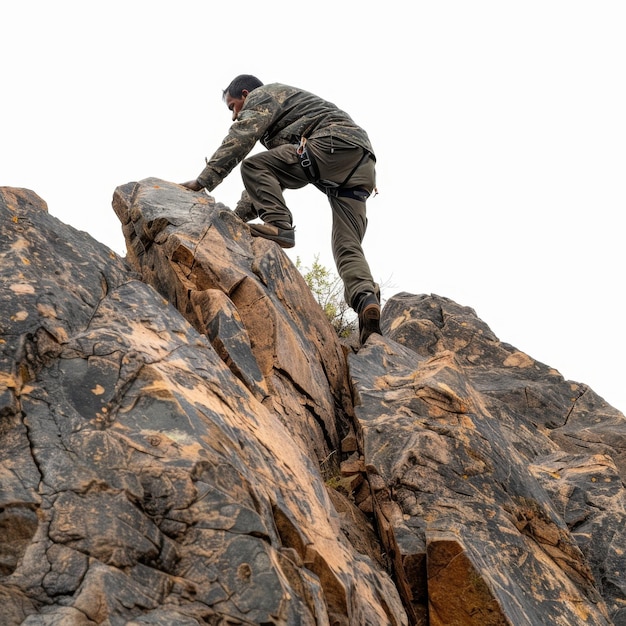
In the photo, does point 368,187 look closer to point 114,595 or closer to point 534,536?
point 534,536

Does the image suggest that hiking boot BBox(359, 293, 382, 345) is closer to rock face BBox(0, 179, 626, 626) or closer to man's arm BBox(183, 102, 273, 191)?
rock face BBox(0, 179, 626, 626)

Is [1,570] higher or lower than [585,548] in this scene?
lower

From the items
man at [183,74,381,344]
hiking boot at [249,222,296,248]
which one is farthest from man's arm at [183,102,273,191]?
hiking boot at [249,222,296,248]

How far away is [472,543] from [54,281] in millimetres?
3325

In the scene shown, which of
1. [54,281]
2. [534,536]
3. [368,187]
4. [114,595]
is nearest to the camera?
[114,595]

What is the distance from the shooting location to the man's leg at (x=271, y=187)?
8555mm

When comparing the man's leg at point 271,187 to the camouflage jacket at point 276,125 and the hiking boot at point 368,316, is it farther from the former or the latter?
the hiking boot at point 368,316

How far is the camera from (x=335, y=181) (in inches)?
355

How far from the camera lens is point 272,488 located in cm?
445

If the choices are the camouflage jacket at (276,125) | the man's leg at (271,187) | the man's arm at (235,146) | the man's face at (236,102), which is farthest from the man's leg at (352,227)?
the man's face at (236,102)

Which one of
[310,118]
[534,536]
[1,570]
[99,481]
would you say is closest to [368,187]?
[310,118]

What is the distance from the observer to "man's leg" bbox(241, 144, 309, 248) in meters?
A: 8.55

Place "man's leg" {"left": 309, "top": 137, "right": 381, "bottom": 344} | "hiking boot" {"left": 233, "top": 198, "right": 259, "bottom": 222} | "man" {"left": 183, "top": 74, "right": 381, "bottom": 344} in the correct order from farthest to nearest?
1. "hiking boot" {"left": 233, "top": 198, "right": 259, "bottom": 222}
2. "man's leg" {"left": 309, "top": 137, "right": 381, "bottom": 344}
3. "man" {"left": 183, "top": 74, "right": 381, "bottom": 344}

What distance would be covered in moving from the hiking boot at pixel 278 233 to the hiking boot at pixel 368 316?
3.40 feet
